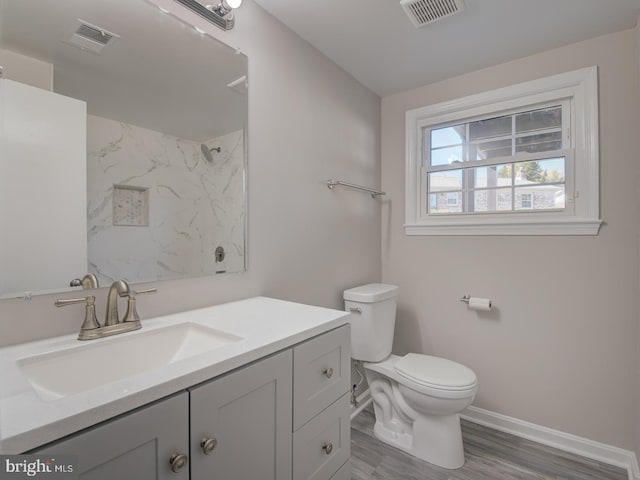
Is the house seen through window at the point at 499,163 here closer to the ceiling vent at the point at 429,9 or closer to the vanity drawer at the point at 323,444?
the ceiling vent at the point at 429,9

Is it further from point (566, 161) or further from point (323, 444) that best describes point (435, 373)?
point (566, 161)

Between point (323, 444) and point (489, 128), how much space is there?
2121 mm

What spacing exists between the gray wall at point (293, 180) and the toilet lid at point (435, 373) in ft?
1.74

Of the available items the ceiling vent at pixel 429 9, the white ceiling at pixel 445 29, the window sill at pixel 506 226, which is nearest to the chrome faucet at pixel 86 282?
the white ceiling at pixel 445 29

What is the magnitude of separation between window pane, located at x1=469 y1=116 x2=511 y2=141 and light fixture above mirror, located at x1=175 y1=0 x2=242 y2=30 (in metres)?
1.69

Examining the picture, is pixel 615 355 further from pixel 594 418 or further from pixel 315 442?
pixel 315 442

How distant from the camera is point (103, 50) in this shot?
1064 millimetres

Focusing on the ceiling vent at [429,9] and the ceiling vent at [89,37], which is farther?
the ceiling vent at [429,9]

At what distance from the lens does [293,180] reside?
1728 millimetres

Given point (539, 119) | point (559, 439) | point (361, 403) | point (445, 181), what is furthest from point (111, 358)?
point (539, 119)

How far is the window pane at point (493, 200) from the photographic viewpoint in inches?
82.2

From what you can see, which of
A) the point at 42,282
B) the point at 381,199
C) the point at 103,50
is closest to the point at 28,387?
the point at 42,282

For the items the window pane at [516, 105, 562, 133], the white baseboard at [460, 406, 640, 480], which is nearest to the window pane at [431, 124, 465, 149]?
the window pane at [516, 105, 562, 133]

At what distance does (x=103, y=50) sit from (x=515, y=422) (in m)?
2.74
